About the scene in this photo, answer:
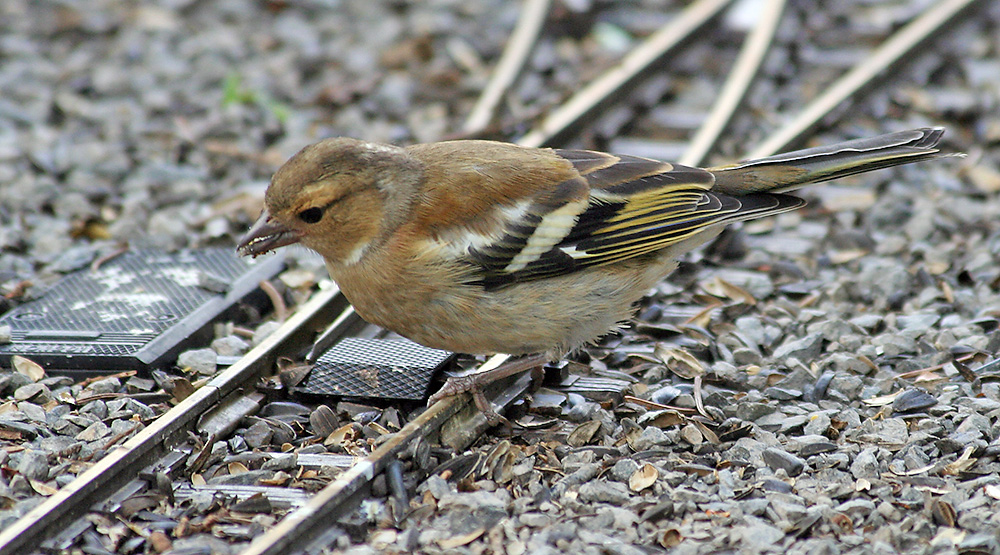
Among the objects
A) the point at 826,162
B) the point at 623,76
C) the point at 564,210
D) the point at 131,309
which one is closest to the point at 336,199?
the point at 564,210

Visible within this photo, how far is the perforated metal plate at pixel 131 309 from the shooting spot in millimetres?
5539

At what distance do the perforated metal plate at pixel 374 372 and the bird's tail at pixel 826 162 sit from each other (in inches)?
68.5

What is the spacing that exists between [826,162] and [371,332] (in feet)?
8.45

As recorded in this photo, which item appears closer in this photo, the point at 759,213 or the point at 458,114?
the point at 759,213

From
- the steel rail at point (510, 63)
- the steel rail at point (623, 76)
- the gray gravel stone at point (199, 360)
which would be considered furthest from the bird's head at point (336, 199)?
the steel rail at point (510, 63)

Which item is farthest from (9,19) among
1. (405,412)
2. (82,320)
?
(405,412)

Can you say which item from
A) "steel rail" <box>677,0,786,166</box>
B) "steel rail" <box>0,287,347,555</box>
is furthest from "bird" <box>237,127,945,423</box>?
"steel rail" <box>677,0,786,166</box>

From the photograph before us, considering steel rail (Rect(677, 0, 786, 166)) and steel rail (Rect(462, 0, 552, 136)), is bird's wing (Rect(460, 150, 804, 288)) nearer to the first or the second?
steel rail (Rect(677, 0, 786, 166))

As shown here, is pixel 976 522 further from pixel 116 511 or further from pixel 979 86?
pixel 979 86

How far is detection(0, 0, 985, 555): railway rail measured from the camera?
162 inches

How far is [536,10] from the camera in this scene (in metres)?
10.1

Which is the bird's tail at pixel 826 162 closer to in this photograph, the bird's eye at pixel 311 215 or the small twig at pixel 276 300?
the bird's eye at pixel 311 215

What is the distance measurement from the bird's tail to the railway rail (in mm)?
1508

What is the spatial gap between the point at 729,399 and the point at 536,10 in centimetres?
566
